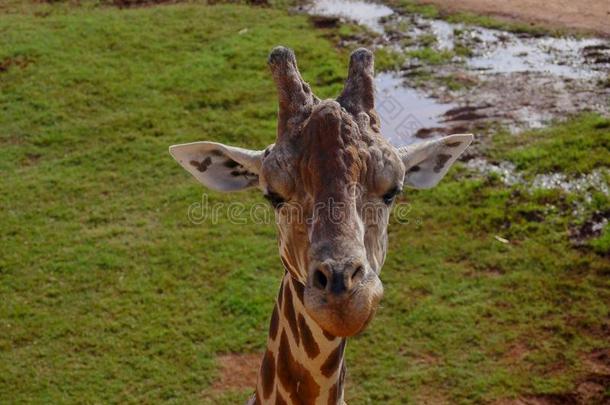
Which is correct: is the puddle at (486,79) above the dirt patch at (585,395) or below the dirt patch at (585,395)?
above

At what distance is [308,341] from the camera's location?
4.75m

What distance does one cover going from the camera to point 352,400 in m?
8.68

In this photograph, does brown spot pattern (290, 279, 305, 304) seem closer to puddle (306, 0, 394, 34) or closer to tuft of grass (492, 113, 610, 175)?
tuft of grass (492, 113, 610, 175)

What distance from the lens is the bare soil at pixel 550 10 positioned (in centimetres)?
1850

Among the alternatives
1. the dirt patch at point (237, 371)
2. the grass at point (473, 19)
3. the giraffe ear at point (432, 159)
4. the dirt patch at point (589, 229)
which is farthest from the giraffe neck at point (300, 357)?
the grass at point (473, 19)

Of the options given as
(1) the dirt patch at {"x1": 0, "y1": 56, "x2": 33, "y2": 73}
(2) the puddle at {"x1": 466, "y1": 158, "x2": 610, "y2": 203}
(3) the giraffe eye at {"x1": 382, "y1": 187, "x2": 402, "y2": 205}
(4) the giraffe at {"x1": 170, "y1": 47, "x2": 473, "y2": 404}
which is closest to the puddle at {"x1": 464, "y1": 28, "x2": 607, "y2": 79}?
(2) the puddle at {"x1": 466, "y1": 158, "x2": 610, "y2": 203}

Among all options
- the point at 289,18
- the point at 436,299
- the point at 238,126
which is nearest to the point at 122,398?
the point at 436,299

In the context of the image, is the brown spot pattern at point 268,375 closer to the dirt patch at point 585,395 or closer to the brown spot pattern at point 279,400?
the brown spot pattern at point 279,400

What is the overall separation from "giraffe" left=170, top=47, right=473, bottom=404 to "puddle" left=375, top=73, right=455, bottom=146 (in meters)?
8.62

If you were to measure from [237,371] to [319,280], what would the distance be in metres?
5.75

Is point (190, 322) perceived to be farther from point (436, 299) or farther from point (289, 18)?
point (289, 18)

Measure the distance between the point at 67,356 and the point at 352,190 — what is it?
683 centimetres

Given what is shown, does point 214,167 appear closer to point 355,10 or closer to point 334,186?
point 334,186

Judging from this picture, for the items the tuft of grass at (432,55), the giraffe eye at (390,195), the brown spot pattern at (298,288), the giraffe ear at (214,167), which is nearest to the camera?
the giraffe eye at (390,195)
